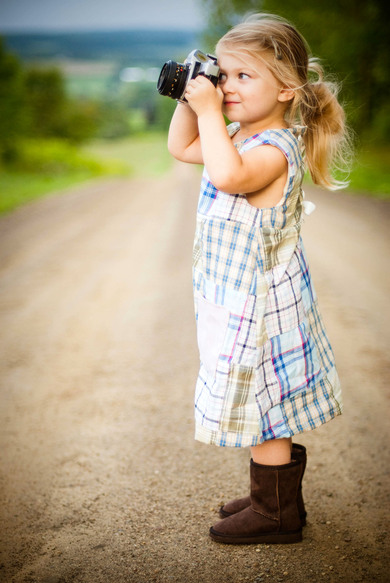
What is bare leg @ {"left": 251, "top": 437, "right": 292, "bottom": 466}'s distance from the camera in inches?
64.9

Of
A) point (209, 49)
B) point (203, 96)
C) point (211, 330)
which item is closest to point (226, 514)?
point (211, 330)

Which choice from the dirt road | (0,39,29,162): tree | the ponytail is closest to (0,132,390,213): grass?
(0,39,29,162): tree

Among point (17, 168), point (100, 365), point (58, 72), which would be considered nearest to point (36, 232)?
point (100, 365)

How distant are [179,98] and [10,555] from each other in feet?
5.23

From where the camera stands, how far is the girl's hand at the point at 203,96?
142 centimetres

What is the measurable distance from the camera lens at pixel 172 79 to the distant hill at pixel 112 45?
97.3 ft

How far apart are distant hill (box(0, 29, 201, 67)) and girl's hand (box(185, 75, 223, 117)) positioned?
97.5 feet

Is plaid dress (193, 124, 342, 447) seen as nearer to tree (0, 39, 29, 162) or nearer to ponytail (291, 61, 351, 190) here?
ponytail (291, 61, 351, 190)

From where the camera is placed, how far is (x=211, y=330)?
1.55 metres

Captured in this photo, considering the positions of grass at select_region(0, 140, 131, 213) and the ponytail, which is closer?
the ponytail

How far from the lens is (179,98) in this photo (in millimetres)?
1519

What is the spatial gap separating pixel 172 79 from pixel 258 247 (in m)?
0.55

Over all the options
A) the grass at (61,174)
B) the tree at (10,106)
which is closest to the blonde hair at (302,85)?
the grass at (61,174)

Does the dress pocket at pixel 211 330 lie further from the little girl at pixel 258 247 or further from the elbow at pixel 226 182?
the elbow at pixel 226 182
